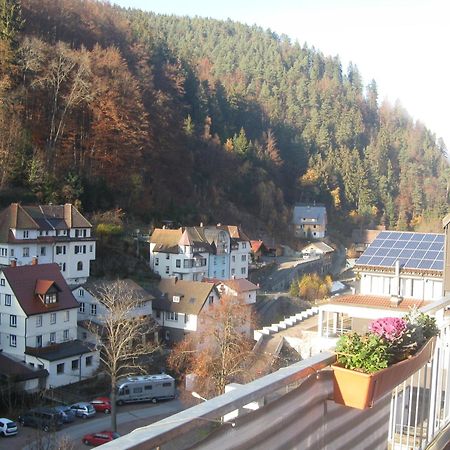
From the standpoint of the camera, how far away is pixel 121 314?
61.6ft

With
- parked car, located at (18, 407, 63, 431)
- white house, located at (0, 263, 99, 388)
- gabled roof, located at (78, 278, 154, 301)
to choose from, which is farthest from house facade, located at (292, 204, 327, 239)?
parked car, located at (18, 407, 63, 431)

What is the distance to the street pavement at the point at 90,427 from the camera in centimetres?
1391

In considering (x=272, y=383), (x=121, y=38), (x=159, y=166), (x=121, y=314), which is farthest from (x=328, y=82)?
(x=272, y=383)

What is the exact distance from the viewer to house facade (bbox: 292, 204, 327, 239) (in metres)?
49.0

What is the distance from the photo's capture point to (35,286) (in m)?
19.4

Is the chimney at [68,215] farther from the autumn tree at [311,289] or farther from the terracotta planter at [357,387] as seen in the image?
the terracotta planter at [357,387]

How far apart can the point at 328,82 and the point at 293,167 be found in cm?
3252

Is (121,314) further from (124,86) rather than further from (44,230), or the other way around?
(124,86)

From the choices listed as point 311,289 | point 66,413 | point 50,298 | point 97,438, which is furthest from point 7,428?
point 311,289

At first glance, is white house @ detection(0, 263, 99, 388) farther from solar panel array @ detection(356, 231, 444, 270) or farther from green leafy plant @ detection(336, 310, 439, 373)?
green leafy plant @ detection(336, 310, 439, 373)

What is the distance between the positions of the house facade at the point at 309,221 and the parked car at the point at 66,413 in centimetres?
3428

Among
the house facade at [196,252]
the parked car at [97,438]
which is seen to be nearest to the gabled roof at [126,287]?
the house facade at [196,252]

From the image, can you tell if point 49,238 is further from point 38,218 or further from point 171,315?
point 171,315

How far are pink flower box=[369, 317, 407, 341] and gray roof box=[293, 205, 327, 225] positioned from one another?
4685 cm
